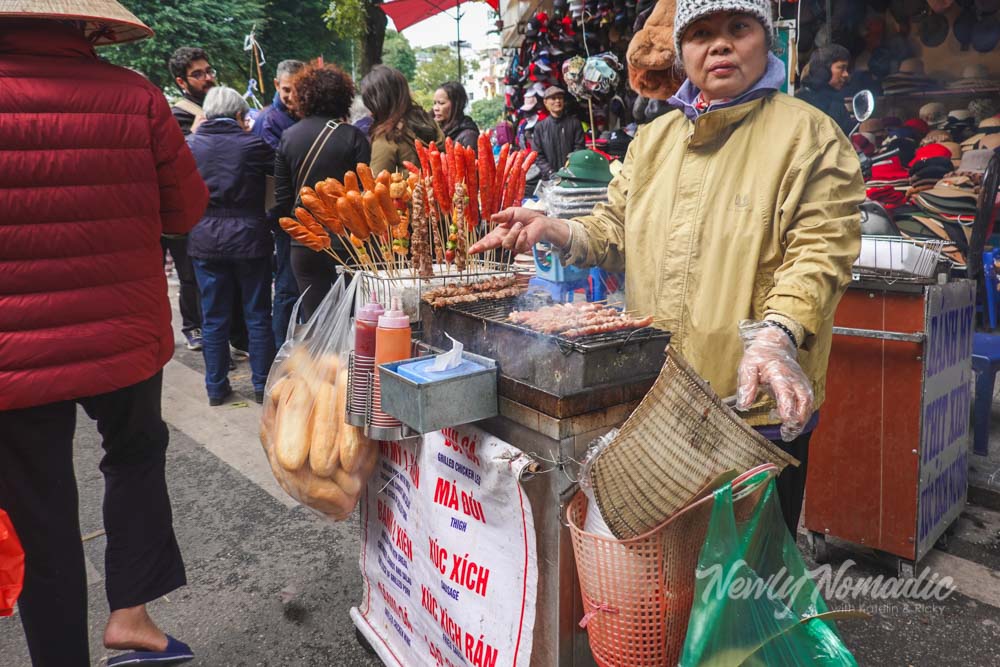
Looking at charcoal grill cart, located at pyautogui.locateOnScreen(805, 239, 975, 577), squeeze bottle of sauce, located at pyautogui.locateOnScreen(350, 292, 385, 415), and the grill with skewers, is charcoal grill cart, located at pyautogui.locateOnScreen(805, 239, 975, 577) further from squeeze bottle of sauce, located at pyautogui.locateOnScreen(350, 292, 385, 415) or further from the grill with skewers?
squeeze bottle of sauce, located at pyautogui.locateOnScreen(350, 292, 385, 415)

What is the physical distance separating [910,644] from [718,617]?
169 cm

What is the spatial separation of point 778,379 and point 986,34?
7199 millimetres

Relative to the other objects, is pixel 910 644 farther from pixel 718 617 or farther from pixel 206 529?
pixel 206 529

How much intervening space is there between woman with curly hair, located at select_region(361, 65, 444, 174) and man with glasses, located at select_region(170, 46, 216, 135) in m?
1.91

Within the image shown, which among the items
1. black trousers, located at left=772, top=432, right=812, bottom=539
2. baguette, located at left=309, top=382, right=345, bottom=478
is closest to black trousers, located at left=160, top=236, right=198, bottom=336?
baguette, located at left=309, top=382, right=345, bottom=478

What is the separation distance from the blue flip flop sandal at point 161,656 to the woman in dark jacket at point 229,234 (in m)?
3.05

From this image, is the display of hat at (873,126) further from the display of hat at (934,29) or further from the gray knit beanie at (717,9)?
the gray knit beanie at (717,9)

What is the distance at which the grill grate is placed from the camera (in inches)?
63.6

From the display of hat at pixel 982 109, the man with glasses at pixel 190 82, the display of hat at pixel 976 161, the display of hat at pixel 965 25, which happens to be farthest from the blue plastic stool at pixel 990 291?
the man with glasses at pixel 190 82

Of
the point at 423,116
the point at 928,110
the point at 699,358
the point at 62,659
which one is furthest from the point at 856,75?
the point at 62,659

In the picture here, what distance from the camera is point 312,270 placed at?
4.70 metres

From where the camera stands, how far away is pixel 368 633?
258 cm

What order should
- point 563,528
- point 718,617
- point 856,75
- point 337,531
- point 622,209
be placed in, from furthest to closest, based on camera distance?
1. point 856,75
2. point 337,531
3. point 622,209
4. point 563,528
5. point 718,617

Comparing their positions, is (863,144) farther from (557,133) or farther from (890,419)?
(890,419)
